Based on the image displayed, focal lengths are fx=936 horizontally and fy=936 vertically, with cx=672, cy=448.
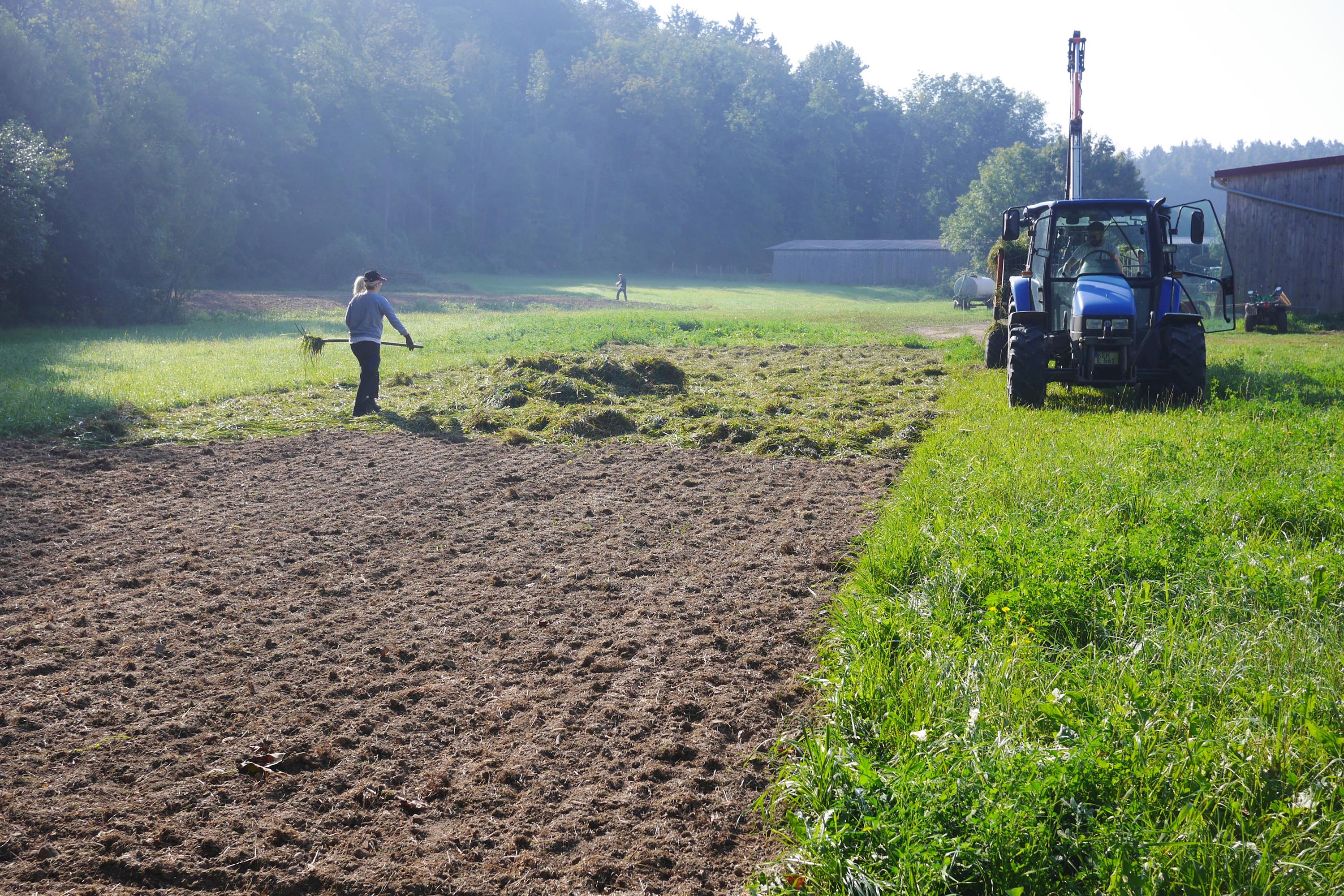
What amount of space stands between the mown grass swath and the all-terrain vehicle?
63.0 ft

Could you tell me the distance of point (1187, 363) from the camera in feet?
38.5

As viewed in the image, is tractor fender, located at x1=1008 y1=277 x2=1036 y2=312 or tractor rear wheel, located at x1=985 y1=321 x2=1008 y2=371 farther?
tractor rear wheel, located at x1=985 y1=321 x2=1008 y2=371

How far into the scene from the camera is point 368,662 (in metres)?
5.03

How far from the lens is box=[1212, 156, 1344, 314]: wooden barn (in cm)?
2564

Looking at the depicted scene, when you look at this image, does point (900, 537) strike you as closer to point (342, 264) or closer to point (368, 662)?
point (368, 662)

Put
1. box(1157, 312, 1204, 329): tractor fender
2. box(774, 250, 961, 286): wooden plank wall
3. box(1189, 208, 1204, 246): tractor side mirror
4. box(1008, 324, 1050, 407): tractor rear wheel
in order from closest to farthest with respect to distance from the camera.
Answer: box(1189, 208, 1204, 246): tractor side mirror
box(1157, 312, 1204, 329): tractor fender
box(1008, 324, 1050, 407): tractor rear wheel
box(774, 250, 961, 286): wooden plank wall

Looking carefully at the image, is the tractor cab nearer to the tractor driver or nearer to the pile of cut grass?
the tractor driver

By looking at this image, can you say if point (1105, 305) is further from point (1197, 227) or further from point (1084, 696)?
point (1084, 696)

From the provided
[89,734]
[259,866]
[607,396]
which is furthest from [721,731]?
[607,396]

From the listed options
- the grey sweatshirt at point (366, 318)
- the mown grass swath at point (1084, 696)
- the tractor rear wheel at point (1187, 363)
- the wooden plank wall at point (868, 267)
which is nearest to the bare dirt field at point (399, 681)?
the mown grass swath at point (1084, 696)

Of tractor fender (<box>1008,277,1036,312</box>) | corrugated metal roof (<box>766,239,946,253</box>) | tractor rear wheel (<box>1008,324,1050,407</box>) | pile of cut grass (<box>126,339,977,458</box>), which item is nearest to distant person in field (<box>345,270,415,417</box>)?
pile of cut grass (<box>126,339,977,458</box>)

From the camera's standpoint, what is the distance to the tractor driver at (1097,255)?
12516mm

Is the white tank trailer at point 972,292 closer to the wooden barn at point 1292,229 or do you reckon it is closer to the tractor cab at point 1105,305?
the wooden barn at point 1292,229

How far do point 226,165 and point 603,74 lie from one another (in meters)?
44.4
